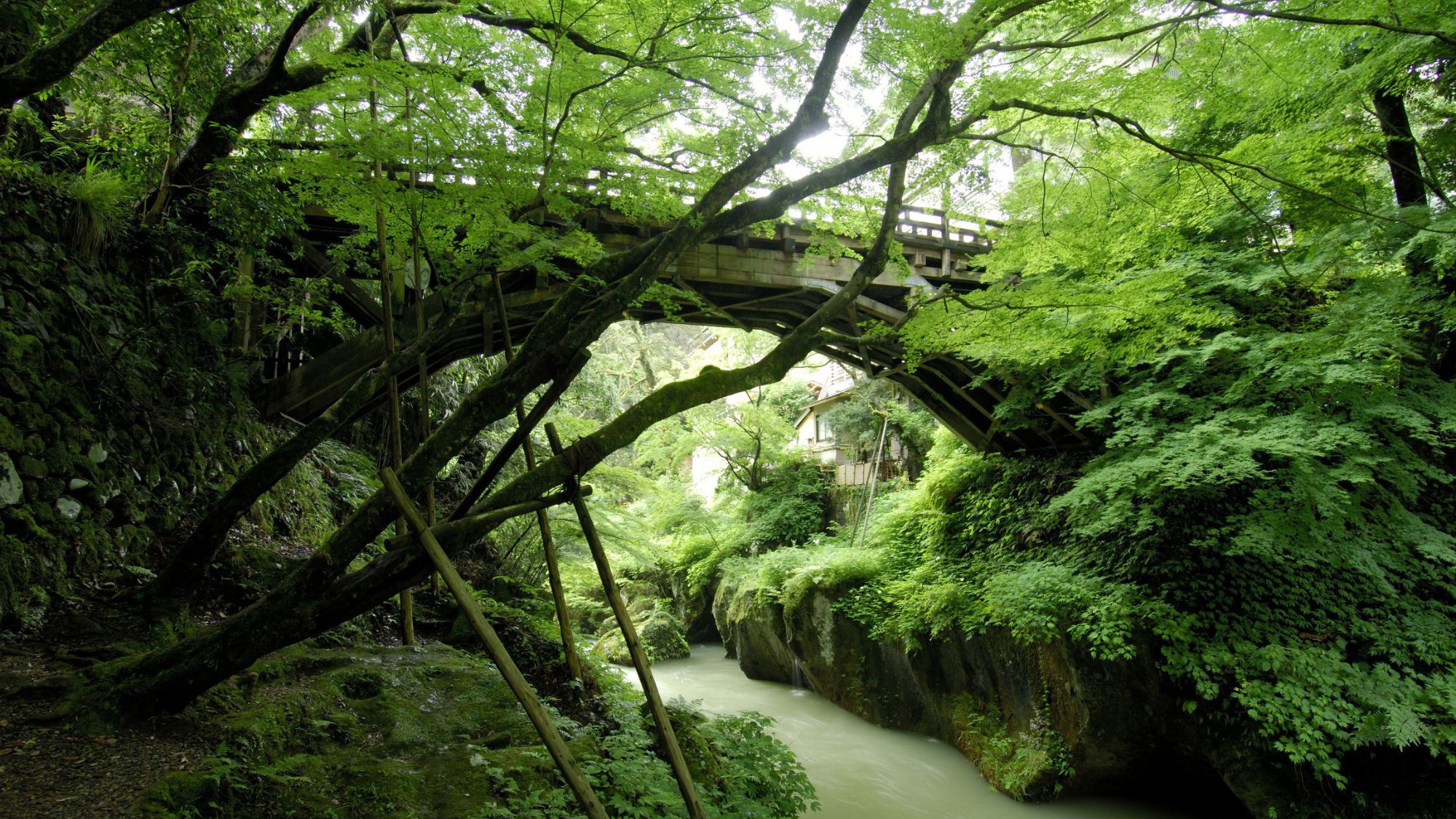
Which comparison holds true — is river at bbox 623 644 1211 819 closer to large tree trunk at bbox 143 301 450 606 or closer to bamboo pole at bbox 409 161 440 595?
bamboo pole at bbox 409 161 440 595

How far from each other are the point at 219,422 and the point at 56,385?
1.67 m

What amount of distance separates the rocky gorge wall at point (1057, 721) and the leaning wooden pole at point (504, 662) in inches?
240

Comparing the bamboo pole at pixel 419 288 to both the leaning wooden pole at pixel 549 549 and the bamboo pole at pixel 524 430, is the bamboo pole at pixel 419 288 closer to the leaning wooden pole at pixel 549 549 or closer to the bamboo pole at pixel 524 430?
the bamboo pole at pixel 524 430

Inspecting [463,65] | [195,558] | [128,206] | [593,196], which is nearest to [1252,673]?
[593,196]

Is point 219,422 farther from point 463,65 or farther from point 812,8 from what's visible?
point 812,8

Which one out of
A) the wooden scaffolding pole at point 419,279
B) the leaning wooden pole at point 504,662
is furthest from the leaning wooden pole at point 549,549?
the leaning wooden pole at point 504,662

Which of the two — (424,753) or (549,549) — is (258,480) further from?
(424,753)

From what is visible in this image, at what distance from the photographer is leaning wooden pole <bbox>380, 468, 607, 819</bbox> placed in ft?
9.62

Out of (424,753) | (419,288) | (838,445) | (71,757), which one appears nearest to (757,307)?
(419,288)

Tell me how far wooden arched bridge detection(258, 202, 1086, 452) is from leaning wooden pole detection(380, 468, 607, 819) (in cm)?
331

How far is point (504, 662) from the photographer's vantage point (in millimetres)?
3041

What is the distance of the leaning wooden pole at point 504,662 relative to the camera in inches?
115

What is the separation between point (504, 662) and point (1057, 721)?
6654mm

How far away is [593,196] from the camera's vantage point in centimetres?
527
